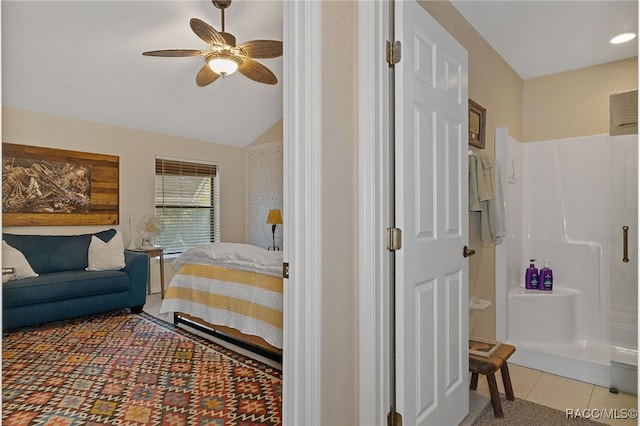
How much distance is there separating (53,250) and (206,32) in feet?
9.20

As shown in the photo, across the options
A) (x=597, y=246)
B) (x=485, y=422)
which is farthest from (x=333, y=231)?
(x=597, y=246)

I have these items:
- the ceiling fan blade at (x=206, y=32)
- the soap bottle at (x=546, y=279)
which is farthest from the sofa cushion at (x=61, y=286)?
the soap bottle at (x=546, y=279)

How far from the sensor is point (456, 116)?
1983mm

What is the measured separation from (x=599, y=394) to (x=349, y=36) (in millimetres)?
2560

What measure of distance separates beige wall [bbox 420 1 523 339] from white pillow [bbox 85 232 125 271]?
3.45 m

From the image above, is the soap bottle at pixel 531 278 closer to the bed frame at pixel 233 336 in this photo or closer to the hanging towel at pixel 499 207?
the hanging towel at pixel 499 207

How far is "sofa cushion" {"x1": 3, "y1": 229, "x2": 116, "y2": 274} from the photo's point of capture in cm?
378

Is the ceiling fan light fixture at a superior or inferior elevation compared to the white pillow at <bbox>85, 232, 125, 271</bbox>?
superior

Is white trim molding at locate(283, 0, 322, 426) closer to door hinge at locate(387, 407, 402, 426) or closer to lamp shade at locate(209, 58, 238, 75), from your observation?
door hinge at locate(387, 407, 402, 426)

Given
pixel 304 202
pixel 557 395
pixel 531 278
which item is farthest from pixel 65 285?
pixel 531 278

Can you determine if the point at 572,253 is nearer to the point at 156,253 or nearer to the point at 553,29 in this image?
the point at 553,29

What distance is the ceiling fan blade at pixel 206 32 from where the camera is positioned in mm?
2540

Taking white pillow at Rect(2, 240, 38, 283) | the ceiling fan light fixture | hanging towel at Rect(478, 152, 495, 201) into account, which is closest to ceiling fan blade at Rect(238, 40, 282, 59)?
the ceiling fan light fixture

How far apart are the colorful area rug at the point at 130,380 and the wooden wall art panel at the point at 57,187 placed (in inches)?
51.2
